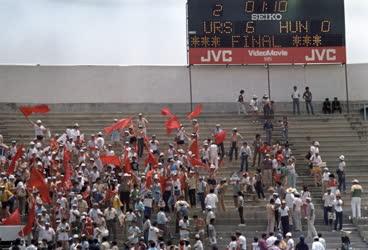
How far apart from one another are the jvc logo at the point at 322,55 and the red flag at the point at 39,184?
19243 millimetres

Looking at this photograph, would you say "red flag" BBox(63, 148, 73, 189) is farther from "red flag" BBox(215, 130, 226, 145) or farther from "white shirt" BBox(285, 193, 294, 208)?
"white shirt" BBox(285, 193, 294, 208)

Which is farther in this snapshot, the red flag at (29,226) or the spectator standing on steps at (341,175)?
the spectator standing on steps at (341,175)

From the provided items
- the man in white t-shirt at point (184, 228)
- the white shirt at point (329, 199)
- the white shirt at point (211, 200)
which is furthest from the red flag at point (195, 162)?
the white shirt at point (329, 199)

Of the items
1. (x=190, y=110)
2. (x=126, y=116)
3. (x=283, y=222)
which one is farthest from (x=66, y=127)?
(x=283, y=222)

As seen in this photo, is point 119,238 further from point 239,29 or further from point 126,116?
point 239,29

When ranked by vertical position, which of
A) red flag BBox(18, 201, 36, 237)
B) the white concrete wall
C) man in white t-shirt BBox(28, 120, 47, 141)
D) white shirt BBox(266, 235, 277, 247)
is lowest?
white shirt BBox(266, 235, 277, 247)

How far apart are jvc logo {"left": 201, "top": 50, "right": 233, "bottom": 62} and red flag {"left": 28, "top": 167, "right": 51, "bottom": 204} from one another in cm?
1632

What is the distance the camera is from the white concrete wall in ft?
153

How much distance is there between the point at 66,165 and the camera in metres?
33.7

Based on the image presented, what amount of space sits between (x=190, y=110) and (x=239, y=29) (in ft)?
15.1

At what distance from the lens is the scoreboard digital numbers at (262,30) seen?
45.2 metres

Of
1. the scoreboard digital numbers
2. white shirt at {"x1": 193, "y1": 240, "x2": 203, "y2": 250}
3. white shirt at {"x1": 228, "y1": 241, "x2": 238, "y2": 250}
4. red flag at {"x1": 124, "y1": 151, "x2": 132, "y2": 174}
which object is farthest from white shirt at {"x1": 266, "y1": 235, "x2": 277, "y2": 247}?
the scoreboard digital numbers

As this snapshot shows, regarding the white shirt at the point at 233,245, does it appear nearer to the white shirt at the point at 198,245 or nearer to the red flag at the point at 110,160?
the white shirt at the point at 198,245

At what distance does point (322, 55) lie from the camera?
153ft
